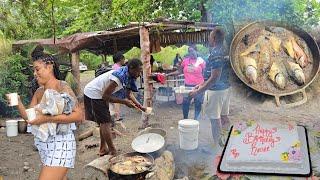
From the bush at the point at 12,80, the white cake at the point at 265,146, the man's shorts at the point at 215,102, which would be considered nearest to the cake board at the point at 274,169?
the white cake at the point at 265,146

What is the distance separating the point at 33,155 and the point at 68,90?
3.61 metres

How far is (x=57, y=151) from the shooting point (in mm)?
3025

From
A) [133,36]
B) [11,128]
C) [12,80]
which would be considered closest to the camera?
[11,128]

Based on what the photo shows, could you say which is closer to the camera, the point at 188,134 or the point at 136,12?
the point at 188,134

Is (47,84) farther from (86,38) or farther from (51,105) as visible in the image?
(86,38)

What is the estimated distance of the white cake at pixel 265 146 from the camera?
4.33 metres

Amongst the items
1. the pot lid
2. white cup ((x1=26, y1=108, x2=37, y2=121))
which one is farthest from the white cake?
white cup ((x1=26, y1=108, x2=37, y2=121))

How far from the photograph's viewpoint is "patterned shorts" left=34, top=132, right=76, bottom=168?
301 centimetres

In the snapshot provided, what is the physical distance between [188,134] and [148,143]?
25.6 inches

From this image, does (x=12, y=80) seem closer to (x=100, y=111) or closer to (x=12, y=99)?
(x=100, y=111)

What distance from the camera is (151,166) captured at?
4289mm

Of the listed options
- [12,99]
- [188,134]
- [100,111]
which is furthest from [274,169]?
[12,99]

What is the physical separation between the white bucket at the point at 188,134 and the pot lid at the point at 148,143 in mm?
431

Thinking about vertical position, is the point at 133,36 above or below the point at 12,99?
above
